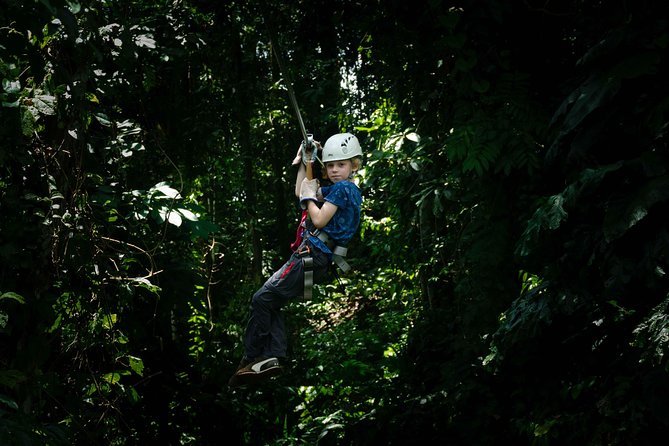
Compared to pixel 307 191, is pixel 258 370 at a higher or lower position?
lower

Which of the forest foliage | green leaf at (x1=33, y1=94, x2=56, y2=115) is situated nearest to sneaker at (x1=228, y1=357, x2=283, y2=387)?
the forest foliage

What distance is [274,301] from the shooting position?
473cm

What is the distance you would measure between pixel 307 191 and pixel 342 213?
0.25 meters

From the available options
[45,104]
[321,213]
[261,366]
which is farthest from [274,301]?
[45,104]

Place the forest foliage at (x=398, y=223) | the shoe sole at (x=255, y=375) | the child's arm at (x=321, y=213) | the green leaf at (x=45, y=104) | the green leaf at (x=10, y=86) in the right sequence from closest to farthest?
the forest foliage at (x=398, y=223)
the green leaf at (x=10, y=86)
the green leaf at (x=45, y=104)
the child's arm at (x=321, y=213)
the shoe sole at (x=255, y=375)

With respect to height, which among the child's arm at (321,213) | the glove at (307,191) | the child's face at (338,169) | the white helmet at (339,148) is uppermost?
the white helmet at (339,148)

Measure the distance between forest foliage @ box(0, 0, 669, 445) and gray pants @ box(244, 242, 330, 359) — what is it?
39 centimetres

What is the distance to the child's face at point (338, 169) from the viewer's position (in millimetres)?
4660

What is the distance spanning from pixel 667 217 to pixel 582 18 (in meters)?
1.35

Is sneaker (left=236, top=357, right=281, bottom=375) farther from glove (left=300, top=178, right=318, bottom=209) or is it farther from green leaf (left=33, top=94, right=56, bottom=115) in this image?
green leaf (left=33, top=94, right=56, bottom=115)

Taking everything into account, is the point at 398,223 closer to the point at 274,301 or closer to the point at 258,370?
the point at 274,301

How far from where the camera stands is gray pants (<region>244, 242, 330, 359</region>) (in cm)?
467

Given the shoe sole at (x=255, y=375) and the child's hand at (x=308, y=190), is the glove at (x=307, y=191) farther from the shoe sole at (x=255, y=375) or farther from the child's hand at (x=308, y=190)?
the shoe sole at (x=255, y=375)

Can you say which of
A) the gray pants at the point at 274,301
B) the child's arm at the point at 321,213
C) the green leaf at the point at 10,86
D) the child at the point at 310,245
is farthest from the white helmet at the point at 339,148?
the green leaf at the point at 10,86
